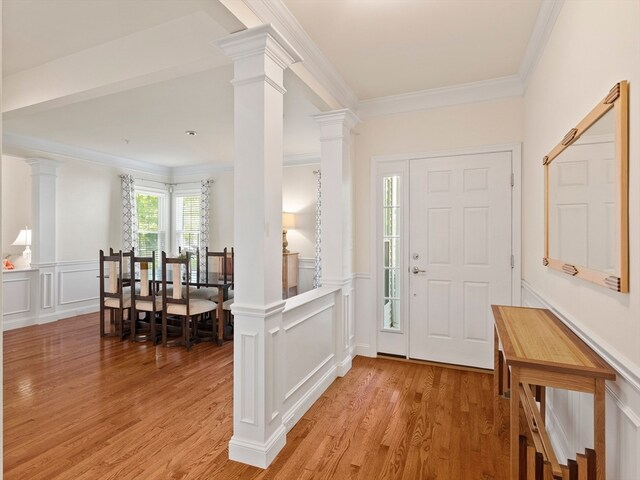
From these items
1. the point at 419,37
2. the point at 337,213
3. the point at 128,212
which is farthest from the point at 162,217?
the point at 419,37

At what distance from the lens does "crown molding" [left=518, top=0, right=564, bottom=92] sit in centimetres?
218

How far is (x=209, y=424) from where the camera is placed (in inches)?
100

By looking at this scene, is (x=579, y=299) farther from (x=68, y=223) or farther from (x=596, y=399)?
(x=68, y=223)

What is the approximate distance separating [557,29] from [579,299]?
1.61m

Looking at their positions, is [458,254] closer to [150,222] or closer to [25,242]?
[150,222]

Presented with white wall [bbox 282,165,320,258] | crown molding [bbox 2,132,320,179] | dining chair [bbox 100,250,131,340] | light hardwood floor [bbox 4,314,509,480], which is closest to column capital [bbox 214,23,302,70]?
light hardwood floor [bbox 4,314,509,480]

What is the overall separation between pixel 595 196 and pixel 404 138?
229 cm

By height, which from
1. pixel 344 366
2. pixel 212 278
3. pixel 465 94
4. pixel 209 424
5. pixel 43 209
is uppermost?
pixel 465 94

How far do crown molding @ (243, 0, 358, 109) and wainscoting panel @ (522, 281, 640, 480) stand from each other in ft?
7.79

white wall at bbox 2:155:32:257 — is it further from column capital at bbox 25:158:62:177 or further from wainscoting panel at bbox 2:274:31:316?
wainscoting panel at bbox 2:274:31:316

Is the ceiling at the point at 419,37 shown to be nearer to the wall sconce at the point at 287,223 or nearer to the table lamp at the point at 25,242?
the wall sconce at the point at 287,223

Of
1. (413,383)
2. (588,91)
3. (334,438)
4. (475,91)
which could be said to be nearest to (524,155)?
(475,91)

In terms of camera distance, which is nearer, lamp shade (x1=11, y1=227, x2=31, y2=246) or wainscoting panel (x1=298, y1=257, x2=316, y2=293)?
lamp shade (x1=11, y1=227, x2=31, y2=246)

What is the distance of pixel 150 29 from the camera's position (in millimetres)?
2553
